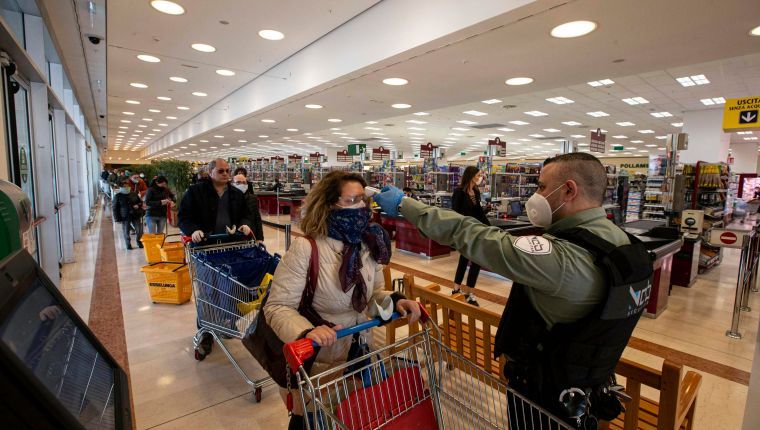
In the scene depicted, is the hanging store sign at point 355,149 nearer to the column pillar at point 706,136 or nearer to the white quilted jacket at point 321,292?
the column pillar at point 706,136

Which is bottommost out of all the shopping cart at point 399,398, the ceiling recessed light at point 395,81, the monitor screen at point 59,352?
the shopping cart at point 399,398

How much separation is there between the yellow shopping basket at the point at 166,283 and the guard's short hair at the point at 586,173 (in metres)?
4.44

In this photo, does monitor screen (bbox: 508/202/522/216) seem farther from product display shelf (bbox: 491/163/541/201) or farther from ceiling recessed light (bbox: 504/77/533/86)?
ceiling recessed light (bbox: 504/77/533/86)

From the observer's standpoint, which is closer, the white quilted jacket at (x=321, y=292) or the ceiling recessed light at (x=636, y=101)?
the white quilted jacket at (x=321, y=292)

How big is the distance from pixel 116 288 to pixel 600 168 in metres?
5.98

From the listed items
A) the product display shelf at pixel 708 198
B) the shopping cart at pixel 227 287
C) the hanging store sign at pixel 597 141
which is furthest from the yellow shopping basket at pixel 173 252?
the hanging store sign at pixel 597 141

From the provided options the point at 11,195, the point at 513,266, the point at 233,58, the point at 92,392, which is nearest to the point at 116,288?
the point at 233,58

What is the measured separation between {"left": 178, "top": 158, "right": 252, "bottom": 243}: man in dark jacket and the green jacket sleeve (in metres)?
2.69

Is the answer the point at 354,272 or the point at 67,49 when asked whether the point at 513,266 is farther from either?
the point at 67,49

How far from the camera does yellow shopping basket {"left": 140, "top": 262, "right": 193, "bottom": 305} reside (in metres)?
4.45

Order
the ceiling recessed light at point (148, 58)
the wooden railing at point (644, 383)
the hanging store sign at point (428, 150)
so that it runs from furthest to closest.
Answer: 1. the hanging store sign at point (428, 150)
2. the ceiling recessed light at point (148, 58)
3. the wooden railing at point (644, 383)

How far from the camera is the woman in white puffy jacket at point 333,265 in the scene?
1742 millimetres

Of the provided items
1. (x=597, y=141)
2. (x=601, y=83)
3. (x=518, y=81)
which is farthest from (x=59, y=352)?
(x=597, y=141)

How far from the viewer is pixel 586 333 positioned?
4.01 ft
